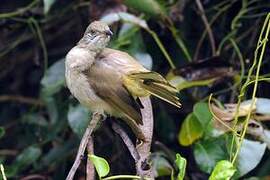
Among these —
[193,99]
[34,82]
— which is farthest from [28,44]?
[193,99]

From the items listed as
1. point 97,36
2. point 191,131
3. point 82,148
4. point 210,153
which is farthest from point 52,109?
point 82,148

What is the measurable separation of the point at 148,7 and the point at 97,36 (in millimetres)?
485

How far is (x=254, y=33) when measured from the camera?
8.99 ft

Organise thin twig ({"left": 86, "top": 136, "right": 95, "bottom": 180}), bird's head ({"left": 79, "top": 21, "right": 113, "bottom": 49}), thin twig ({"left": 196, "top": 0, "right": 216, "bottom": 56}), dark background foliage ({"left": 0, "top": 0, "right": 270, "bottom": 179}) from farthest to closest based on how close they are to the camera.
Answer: thin twig ({"left": 196, "top": 0, "right": 216, "bottom": 56}) < dark background foliage ({"left": 0, "top": 0, "right": 270, "bottom": 179}) < bird's head ({"left": 79, "top": 21, "right": 113, "bottom": 49}) < thin twig ({"left": 86, "top": 136, "right": 95, "bottom": 180})

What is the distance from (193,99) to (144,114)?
761 millimetres

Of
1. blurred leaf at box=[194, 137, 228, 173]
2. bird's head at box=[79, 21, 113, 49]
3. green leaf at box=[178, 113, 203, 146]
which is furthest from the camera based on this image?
green leaf at box=[178, 113, 203, 146]

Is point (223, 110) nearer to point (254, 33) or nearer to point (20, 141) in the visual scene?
point (254, 33)

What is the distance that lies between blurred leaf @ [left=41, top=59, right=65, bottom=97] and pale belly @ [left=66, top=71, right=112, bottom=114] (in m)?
0.61

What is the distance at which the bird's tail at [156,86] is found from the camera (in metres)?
1.90

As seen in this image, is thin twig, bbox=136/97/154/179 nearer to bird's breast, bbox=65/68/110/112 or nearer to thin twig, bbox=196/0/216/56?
bird's breast, bbox=65/68/110/112

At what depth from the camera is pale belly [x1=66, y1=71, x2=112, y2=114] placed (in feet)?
6.49

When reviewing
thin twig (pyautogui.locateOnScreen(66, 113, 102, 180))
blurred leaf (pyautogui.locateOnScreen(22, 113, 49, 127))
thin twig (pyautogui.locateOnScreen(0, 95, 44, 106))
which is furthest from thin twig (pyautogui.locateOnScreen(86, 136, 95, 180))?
thin twig (pyautogui.locateOnScreen(0, 95, 44, 106))

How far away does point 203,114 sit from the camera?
90.7 inches

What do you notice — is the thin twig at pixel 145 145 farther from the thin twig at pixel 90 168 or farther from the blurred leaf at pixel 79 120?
the blurred leaf at pixel 79 120
